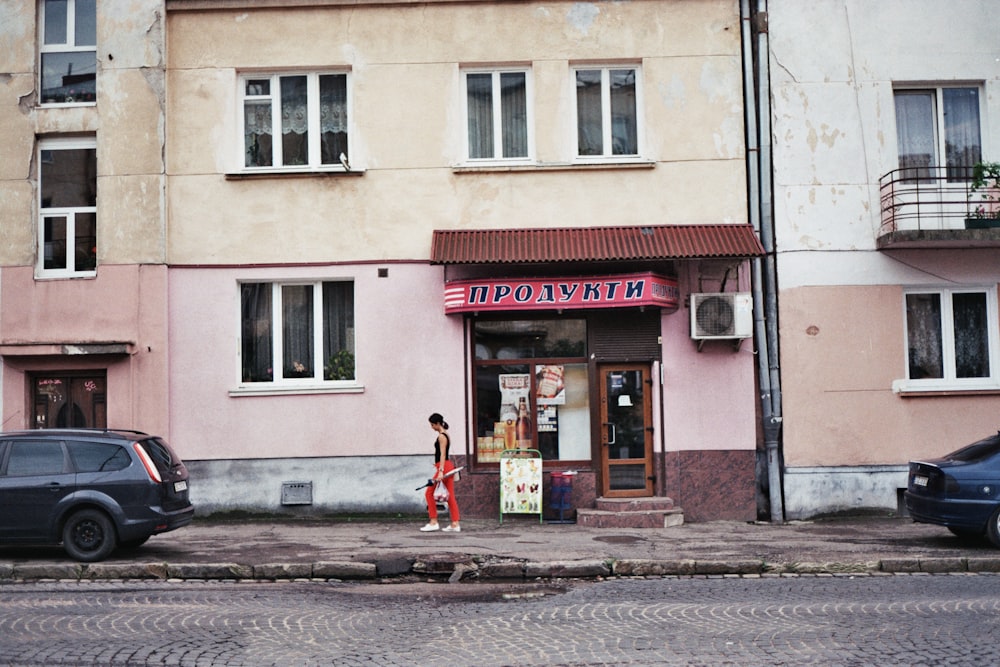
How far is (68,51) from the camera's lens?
17016 mm

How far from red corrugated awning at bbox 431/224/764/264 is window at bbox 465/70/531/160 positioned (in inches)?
56.5

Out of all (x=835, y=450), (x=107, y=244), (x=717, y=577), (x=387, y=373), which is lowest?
(x=717, y=577)

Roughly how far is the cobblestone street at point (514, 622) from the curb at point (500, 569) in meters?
0.34

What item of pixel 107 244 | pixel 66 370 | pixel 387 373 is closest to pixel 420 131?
pixel 387 373

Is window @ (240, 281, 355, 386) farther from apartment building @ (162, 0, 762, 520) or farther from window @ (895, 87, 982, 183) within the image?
window @ (895, 87, 982, 183)

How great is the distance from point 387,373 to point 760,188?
22.0ft

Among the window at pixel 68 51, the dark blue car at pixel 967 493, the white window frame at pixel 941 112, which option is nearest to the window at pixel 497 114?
the white window frame at pixel 941 112

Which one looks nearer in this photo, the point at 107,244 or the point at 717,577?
the point at 717,577

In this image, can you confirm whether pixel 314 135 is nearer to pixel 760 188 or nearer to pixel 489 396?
pixel 489 396

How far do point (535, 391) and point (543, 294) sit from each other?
171 cm

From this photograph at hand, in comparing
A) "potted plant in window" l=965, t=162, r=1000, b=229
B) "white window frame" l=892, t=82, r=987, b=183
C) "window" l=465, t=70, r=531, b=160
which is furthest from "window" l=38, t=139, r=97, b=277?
"potted plant in window" l=965, t=162, r=1000, b=229

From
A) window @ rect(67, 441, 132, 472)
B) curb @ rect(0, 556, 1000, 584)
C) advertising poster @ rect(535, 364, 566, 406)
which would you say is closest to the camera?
curb @ rect(0, 556, 1000, 584)

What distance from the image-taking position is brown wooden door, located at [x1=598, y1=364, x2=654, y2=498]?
16.6 m

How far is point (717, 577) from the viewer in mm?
11766
